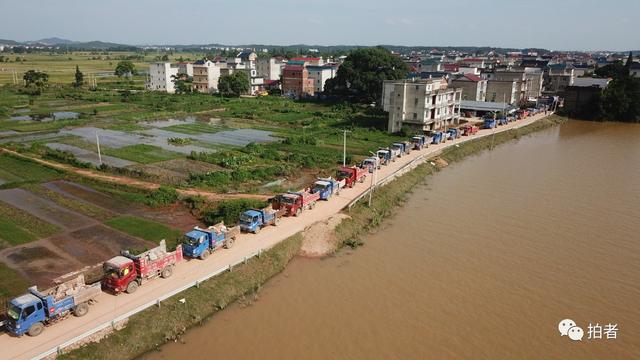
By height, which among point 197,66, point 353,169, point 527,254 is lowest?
point 527,254

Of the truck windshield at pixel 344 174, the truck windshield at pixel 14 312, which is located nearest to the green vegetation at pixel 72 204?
the truck windshield at pixel 14 312

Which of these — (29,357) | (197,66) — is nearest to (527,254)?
(29,357)

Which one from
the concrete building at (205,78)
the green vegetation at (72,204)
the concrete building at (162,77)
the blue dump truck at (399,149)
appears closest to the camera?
the green vegetation at (72,204)

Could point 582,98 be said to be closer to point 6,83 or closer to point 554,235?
point 554,235

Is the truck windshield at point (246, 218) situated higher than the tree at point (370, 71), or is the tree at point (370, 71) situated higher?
the tree at point (370, 71)

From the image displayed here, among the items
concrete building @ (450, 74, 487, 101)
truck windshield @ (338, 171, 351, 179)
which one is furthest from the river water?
concrete building @ (450, 74, 487, 101)

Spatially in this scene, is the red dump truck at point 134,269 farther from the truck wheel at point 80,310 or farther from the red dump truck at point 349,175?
the red dump truck at point 349,175

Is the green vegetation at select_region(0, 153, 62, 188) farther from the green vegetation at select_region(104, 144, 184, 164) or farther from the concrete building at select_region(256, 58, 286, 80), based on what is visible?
the concrete building at select_region(256, 58, 286, 80)
